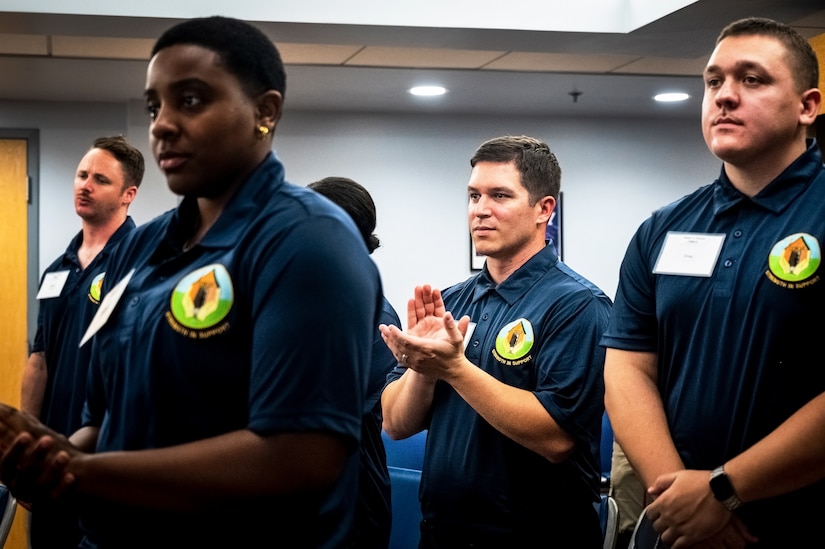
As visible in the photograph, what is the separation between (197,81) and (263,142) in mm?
128

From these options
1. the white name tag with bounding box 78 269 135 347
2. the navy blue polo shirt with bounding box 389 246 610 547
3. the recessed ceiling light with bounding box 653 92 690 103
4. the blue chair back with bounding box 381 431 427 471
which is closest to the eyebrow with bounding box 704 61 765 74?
the navy blue polo shirt with bounding box 389 246 610 547

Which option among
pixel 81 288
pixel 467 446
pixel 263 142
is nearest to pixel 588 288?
pixel 467 446

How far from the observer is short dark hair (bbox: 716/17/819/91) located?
193 centimetres

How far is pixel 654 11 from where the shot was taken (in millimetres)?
4520

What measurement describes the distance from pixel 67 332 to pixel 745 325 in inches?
88.8

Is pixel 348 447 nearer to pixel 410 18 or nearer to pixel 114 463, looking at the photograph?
pixel 114 463

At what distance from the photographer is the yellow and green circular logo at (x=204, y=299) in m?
1.30

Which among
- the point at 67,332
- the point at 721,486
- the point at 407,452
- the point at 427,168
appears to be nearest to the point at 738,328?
the point at 721,486

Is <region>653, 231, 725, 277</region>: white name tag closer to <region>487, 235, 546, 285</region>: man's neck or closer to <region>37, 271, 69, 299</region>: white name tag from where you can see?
<region>487, 235, 546, 285</region>: man's neck

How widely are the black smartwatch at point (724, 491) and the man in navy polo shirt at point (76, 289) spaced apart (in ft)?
5.77

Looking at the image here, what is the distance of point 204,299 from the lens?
1314 millimetres

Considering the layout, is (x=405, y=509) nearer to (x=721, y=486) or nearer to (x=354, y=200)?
(x=354, y=200)

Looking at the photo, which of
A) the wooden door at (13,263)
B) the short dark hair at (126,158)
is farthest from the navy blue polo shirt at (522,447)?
the wooden door at (13,263)

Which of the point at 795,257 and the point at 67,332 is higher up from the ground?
the point at 795,257
